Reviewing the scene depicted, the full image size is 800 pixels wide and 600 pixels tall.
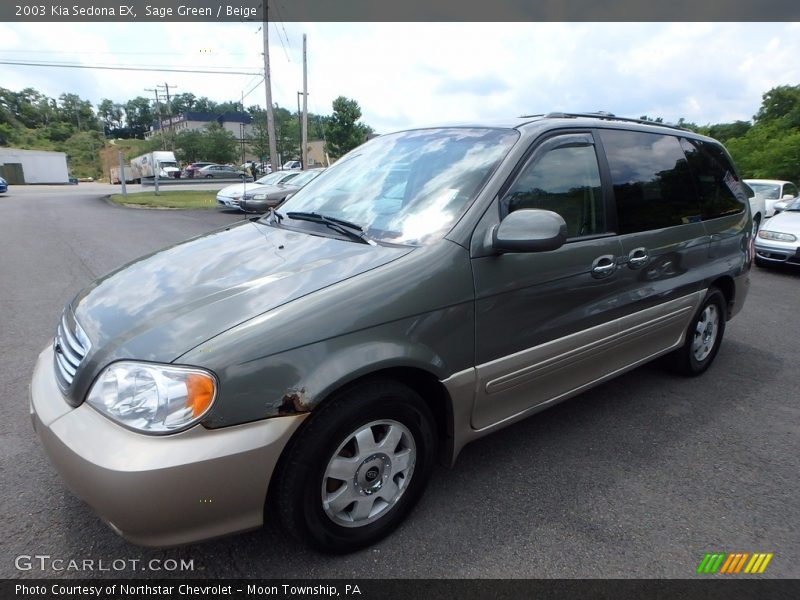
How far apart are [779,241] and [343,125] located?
33265 millimetres

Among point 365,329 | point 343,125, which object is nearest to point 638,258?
point 365,329

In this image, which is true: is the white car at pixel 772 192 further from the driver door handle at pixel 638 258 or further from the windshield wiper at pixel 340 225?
the windshield wiper at pixel 340 225

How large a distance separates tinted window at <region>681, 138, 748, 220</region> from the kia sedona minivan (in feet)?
1.24

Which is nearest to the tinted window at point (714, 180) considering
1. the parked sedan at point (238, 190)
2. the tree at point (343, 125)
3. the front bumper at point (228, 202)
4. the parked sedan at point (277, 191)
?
the parked sedan at point (277, 191)

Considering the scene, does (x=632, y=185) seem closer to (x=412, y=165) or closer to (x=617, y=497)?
(x=412, y=165)

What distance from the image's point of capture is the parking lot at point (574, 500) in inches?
81.3

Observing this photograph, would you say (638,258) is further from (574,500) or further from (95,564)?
(95,564)

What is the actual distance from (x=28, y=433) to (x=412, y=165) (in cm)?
270

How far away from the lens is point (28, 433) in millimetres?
2914

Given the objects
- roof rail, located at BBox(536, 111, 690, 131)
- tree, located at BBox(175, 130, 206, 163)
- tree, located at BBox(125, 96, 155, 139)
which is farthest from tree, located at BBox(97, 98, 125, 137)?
roof rail, located at BBox(536, 111, 690, 131)

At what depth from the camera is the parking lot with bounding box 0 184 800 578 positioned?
81.3 inches

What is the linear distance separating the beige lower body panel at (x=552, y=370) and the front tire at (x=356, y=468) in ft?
0.71

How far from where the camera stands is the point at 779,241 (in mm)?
8289
